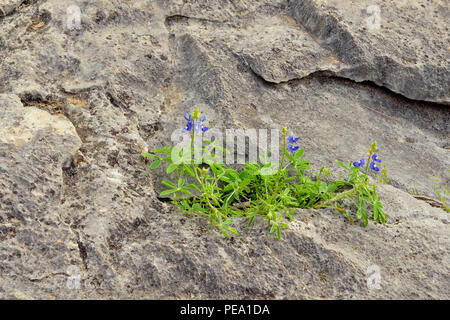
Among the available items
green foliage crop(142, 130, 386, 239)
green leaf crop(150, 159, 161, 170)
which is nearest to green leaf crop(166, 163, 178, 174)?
green foliage crop(142, 130, 386, 239)

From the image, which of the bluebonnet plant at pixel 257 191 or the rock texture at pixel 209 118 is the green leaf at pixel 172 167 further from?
the rock texture at pixel 209 118

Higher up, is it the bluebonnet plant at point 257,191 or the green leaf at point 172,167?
the green leaf at point 172,167

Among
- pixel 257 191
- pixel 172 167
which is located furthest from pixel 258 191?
pixel 172 167

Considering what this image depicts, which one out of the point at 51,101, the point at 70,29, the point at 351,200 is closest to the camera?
the point at 351,200

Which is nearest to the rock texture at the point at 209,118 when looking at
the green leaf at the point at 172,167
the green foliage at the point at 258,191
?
the green foliage at the point at 258,191

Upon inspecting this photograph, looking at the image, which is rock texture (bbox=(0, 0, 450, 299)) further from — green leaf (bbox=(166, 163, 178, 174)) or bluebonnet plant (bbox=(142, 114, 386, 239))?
green leaf (bbox=(166, 163, 178, 174))
